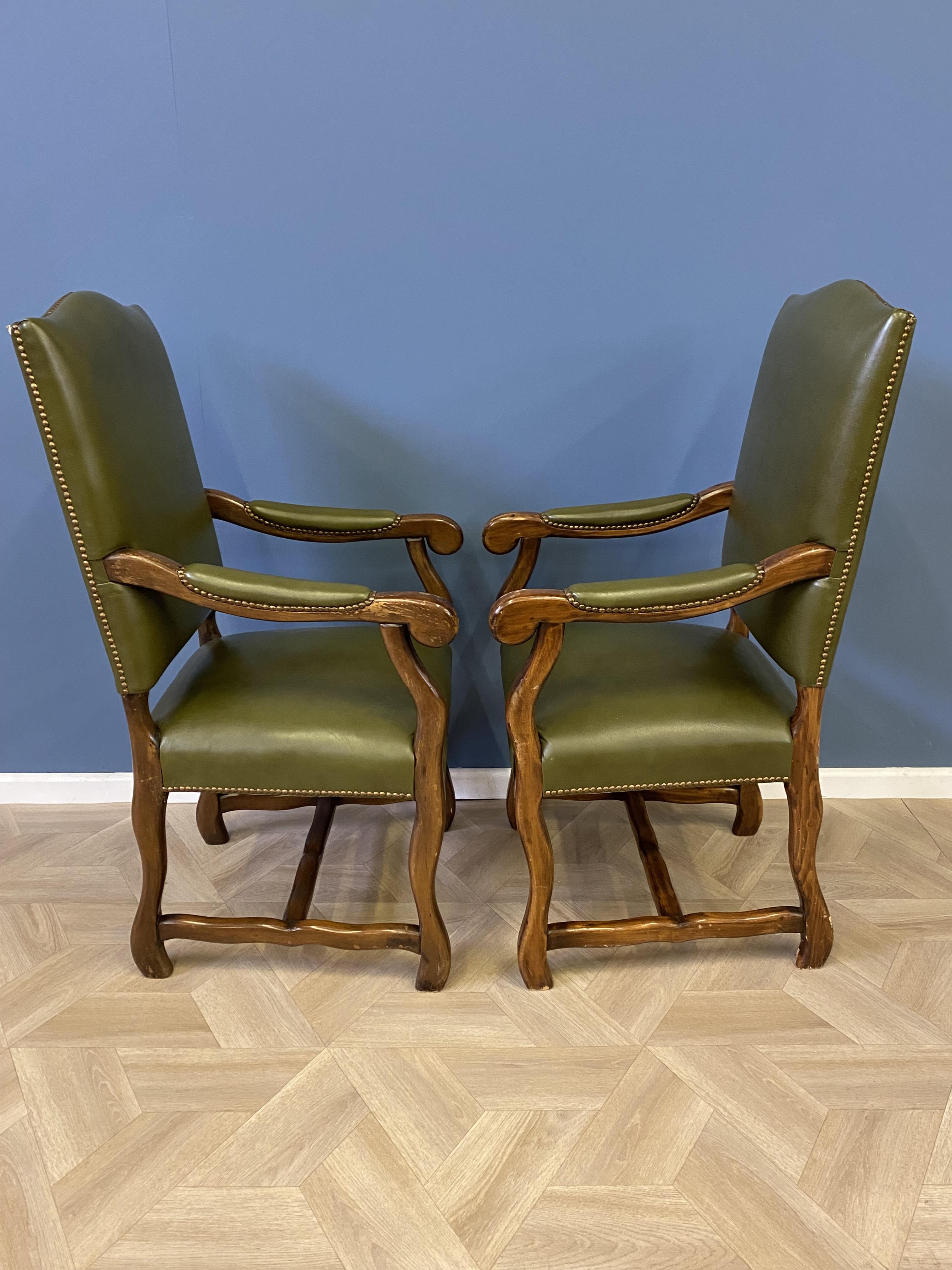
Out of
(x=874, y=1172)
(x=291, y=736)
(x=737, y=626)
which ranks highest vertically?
(x=291, y=736)

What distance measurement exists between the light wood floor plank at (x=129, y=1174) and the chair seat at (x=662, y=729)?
770 mm

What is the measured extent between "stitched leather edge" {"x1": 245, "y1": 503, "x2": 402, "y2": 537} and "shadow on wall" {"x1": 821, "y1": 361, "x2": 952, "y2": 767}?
1.12 m

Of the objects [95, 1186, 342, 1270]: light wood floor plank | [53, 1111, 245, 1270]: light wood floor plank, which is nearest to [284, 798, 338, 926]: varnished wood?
[53, 1111, 245, 1270]: light wood floor plank

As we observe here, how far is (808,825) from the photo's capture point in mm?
1700

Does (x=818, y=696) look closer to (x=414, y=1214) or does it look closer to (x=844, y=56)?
(x=414, y=1214)

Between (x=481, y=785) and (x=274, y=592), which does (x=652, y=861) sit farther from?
(x=274, y=592)

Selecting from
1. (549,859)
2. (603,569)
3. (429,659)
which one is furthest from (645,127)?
(549,859)

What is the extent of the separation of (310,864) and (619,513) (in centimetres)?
97

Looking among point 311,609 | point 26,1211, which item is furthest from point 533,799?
point 26,1211

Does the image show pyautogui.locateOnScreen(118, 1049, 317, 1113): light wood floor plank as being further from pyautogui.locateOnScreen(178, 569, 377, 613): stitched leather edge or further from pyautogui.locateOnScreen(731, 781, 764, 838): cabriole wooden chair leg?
pyautogui.locateOnScreen(731, 781, 764, 838): cabriole wooden chair leg

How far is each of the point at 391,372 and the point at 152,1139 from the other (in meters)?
1.54

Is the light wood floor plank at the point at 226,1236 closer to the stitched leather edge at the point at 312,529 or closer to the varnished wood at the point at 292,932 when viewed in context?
the varnished wood at the point at 292,932

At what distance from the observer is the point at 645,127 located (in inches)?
76.9

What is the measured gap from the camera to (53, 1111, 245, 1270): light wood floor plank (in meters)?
1.31
